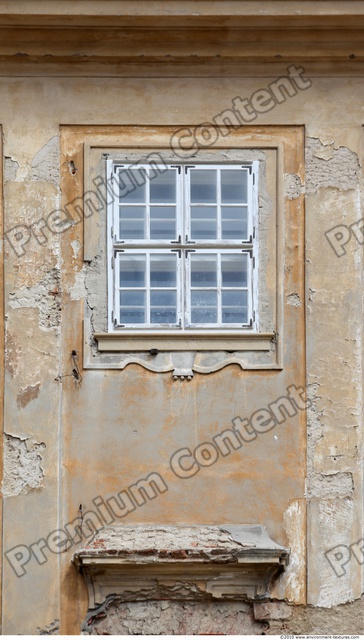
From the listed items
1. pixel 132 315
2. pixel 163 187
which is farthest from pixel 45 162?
pixel 132 315

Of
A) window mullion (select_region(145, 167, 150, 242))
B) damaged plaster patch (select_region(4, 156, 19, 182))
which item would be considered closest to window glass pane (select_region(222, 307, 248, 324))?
window mullion (select_region(145, 167, 150, 242))

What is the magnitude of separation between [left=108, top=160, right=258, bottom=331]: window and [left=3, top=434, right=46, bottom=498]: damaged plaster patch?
1.15 m

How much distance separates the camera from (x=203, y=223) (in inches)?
281

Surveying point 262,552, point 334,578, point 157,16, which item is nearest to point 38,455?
point 262,552

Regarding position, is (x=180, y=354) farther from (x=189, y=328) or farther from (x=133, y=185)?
(x=133, y=185)

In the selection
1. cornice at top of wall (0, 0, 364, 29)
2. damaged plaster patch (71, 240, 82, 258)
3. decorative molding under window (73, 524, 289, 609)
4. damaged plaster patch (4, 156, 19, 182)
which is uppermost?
cornice at top of wall (0, 0, 364, 29)

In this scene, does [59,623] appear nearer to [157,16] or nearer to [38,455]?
[38,455]

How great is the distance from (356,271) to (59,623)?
352 cm

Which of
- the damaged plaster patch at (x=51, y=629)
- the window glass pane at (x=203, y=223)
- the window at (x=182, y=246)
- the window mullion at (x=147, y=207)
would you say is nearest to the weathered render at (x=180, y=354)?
the damaged plaster patch at (x=51, y=629)

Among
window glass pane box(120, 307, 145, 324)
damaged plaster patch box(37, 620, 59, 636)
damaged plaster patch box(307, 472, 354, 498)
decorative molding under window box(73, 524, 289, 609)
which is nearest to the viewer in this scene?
decorative molding under window box(73, 524, 289, 609)

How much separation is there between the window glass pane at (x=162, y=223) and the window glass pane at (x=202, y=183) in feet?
0.75

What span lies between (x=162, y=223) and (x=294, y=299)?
1192 mm

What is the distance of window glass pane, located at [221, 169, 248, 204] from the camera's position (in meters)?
7.16

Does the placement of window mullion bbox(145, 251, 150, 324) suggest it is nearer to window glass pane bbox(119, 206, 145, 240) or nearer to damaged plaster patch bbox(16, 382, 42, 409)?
window glass pane bbox(119, 206, 145, 240)
